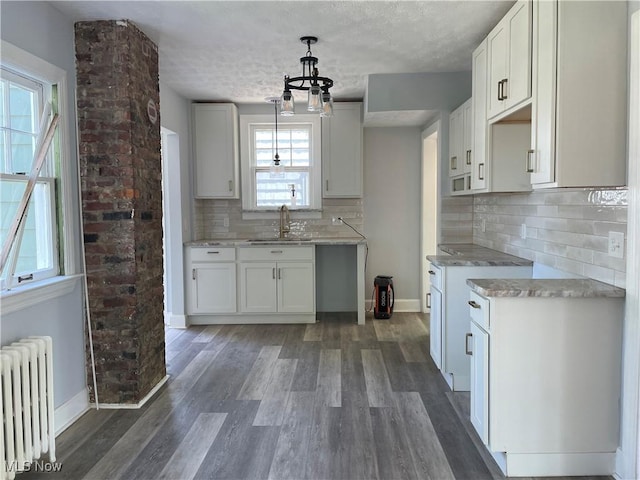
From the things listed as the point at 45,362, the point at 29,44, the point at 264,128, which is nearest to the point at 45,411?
the point at 45,362

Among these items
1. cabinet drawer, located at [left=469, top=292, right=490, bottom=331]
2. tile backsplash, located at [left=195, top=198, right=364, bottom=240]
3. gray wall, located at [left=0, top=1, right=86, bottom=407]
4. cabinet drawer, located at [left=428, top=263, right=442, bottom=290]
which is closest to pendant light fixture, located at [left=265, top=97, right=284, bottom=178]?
tile backsplash, located at [left=195, top=198, right=364, bottom=240]

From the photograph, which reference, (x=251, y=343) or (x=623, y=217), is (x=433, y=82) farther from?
(x=251, y=343)

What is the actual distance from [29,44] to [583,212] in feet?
10.7

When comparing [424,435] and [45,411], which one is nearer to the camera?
[45,411]

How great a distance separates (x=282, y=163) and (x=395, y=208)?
1.49 meters

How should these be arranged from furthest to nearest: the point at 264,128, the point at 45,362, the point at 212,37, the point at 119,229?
1. the point at 264,128
2. the point at 212,37
3. the point at 119,229
4. the point at 45,362

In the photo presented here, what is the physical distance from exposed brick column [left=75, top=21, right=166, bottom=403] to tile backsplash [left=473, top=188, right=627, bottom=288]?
271cm

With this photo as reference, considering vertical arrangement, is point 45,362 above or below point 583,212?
below

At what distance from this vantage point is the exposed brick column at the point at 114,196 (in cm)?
307

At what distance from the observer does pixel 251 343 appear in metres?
4.65

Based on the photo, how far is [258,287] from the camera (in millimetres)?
5277

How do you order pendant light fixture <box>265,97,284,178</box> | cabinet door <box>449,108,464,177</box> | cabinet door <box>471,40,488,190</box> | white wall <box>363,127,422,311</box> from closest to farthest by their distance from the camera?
cabinet door <box>471,40,488,190</box>, cabinet door <box>449,108,464,177</box>, pendant light fixture <box>265,97,284,178</box>, white wall <box>363,127,422,311</box>

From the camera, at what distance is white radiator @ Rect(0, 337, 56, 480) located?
2.16 meters

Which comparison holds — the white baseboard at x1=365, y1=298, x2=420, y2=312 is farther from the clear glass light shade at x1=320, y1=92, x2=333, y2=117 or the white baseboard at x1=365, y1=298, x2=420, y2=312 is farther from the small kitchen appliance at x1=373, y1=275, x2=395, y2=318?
the clear glass light shade at x1=320, y1=92, x2=333, y2=117
